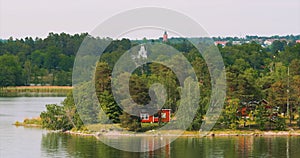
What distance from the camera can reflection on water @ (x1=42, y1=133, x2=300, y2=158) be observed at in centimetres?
2711

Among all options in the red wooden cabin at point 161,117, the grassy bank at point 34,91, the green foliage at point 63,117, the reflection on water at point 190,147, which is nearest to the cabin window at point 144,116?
the red wooden cabin at point 161,117

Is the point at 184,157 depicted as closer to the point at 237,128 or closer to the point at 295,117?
the point at 237,128

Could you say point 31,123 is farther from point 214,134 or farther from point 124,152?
point 124,152

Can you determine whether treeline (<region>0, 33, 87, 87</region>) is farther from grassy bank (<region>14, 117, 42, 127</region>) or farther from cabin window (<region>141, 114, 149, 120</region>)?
cabin window (<region>141, 114, 149, 120</region>)

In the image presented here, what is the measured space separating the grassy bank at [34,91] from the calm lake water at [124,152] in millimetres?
23882

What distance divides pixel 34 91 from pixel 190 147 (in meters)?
33.8

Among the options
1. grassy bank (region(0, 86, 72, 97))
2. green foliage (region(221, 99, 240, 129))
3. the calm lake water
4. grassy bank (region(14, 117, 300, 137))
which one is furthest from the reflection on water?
grassy bank (region(0, 86, 72, 97))

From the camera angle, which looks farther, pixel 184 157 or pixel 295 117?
pixel 295 117

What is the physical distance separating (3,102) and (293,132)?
72.8 ft

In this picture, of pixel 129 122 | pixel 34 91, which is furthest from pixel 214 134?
pixel 34 91

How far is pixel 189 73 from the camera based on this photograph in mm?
40688

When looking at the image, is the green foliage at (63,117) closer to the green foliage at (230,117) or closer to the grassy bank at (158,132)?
the grassy bank at (158,132)

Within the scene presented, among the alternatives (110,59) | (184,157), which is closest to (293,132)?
(184,157)

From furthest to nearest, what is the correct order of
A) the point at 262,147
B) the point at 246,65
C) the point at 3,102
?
the point at 246,65
the point at 3,102
the point at 262,147
